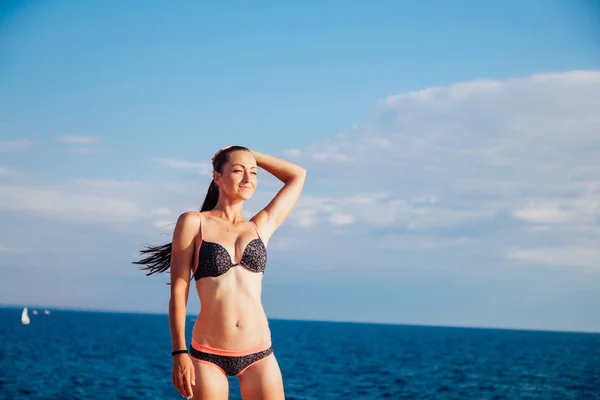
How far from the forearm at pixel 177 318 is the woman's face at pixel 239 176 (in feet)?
2.42

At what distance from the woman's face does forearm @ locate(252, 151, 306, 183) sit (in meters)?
0.35

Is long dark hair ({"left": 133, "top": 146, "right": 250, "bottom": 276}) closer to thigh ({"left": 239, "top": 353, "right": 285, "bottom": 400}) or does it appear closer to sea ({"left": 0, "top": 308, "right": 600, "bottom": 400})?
thigh ({"left": 239, "top": 353, "right": 285, "bottom": 400})

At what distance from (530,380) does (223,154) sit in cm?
5991

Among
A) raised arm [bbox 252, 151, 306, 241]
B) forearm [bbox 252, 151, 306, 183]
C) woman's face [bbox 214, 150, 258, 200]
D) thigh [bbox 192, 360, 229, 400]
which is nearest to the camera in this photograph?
thigh [bbox 192, 360, 229, 400]

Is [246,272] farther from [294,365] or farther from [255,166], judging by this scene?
[294,365]

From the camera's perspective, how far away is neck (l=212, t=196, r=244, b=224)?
17.7ft

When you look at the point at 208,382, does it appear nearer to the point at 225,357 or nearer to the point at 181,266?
the point at 225,357

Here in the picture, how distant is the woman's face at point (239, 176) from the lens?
529 centimetres

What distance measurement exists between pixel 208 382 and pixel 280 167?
1590mm

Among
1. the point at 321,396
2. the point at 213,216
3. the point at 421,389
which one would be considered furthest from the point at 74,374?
the point at 213,216

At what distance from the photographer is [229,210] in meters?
5.40

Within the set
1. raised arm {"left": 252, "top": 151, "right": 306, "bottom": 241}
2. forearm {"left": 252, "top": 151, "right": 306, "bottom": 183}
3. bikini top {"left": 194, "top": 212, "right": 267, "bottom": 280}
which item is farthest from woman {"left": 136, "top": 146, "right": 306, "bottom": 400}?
forearm {"left": 252, "top": 151, "right": 306, "bottom": 183}

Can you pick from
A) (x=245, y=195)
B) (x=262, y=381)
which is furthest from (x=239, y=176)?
(x=262, y=381)

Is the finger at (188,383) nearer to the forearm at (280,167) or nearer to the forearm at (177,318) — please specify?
the forearm at (177,318)
